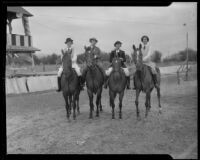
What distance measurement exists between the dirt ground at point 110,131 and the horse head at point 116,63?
1430 millimetres

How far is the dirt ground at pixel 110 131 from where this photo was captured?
23.0 ft

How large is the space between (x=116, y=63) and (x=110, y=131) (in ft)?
7.87

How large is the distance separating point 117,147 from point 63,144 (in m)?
1.45

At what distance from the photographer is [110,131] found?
8.38 metres

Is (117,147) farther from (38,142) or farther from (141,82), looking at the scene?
(141,82)

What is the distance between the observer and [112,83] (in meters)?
9.93

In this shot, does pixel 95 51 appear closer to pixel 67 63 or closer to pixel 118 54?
pixel 118 54

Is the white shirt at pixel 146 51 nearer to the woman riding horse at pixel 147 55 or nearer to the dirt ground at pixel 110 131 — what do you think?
the woman riding horse at pixel 147 55

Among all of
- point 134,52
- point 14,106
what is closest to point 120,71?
point 134,52

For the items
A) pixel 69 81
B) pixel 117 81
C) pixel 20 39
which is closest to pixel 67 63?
pixel 69 81

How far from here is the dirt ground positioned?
276 inches

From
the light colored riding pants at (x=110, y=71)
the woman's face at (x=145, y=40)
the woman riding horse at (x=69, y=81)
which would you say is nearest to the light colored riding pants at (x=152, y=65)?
the light colored riding pants at (x=110, y=71)

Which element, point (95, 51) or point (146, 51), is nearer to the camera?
point (146, 51)
